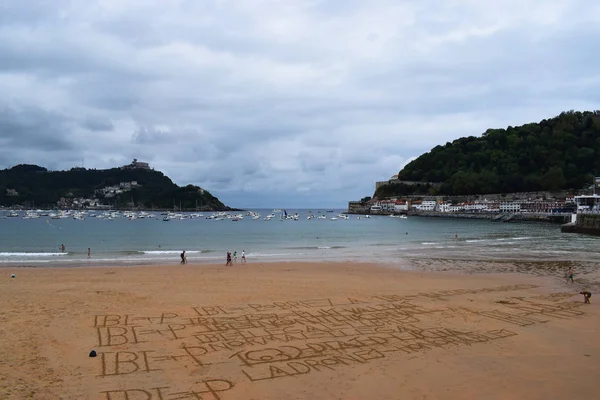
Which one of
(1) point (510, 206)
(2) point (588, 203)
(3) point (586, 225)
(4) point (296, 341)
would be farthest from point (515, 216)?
(4) point (296, 341)

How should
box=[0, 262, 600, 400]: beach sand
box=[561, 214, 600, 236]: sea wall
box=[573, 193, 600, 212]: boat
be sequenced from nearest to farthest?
box=[0, 262, 600, 400]: beach sand → box=[561, 214, 600, 236]: sea wall → box=[573, 193, 600, 212]: boat

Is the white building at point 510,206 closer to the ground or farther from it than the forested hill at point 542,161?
closer to the ground

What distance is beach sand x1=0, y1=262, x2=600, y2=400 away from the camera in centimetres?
923

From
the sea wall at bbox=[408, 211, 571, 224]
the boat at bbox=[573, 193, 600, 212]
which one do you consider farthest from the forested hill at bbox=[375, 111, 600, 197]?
the boat at bbox=[573, 193, 600, 212]

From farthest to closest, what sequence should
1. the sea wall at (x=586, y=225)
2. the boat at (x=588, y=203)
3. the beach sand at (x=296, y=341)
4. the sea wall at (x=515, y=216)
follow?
the sea wall at (x=515, y=216), the boat at (x=588, y=203), the sea wall at (x=586, y=225), the beach sand at (x=296, y=341)

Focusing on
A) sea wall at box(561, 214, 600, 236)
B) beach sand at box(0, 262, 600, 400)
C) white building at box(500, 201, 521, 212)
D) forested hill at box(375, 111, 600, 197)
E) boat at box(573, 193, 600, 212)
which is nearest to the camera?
beach sand at box(0, 262, 600, 400)

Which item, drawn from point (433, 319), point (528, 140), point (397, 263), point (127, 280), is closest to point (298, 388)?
point (433, 319)

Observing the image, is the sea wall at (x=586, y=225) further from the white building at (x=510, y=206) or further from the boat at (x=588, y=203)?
the white building at (x=510, y=206)

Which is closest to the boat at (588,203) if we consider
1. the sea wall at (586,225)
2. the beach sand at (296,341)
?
the sea wall at (586,225)

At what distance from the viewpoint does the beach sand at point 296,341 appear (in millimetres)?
9227

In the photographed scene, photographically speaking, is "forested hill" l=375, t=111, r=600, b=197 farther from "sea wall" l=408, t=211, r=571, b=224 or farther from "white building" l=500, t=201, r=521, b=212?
"sea wall" l=408, t=211, r=571, b=224

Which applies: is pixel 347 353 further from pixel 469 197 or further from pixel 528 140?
pixel 528 140

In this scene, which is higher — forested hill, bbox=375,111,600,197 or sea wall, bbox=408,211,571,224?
forested hill, bbox=375,111,600,197

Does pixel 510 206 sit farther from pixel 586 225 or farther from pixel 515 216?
pixel 586 225
